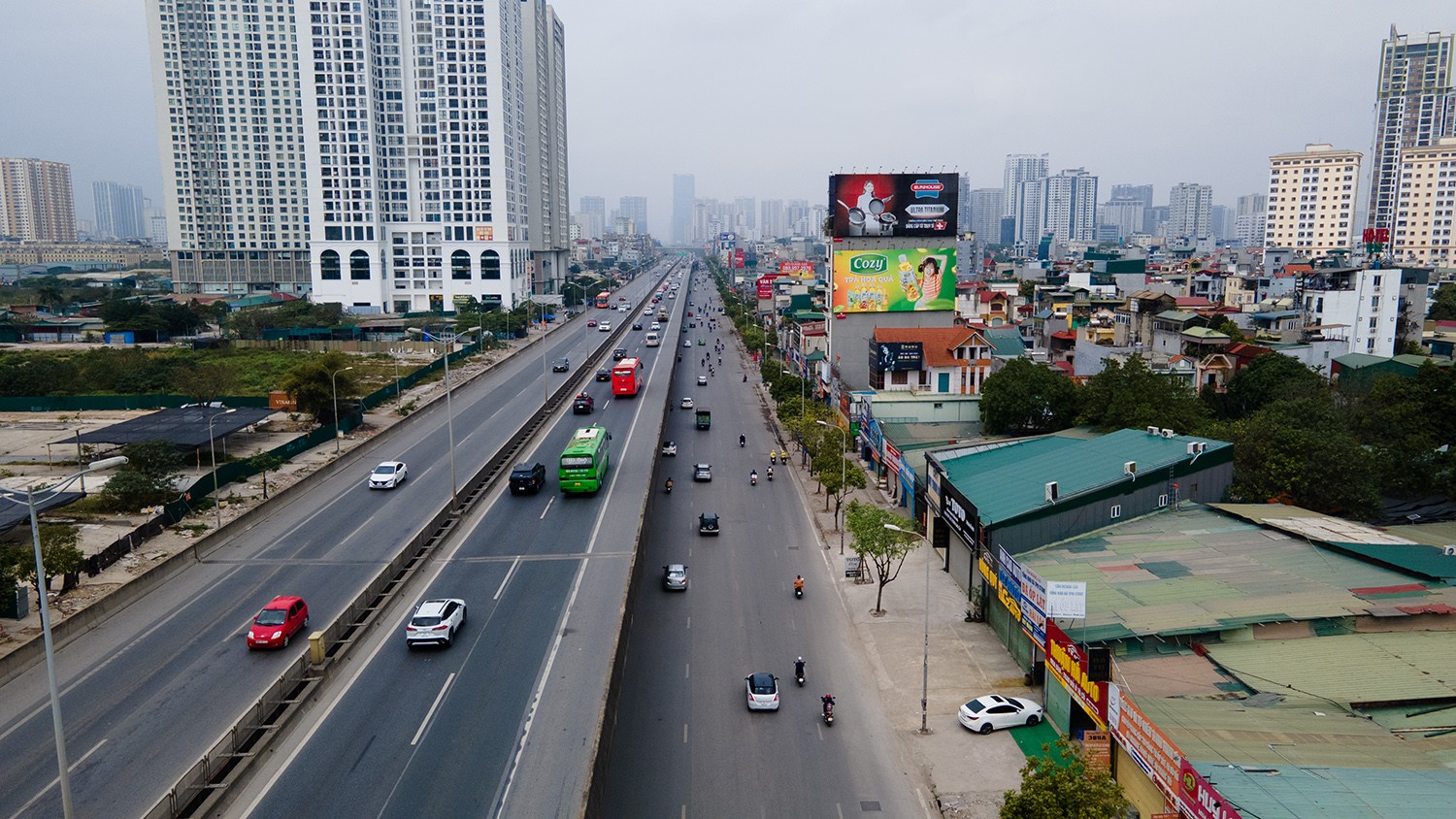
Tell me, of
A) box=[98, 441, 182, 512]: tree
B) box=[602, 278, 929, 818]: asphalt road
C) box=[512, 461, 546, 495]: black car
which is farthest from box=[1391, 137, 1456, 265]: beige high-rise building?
box=[98, 441, 182, 512]: tree

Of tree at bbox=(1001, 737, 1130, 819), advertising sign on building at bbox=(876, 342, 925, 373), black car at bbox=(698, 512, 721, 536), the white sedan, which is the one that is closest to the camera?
tree at bbox=(1001, 737, 1130, 819)

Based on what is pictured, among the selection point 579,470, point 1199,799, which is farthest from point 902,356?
point 1199,799

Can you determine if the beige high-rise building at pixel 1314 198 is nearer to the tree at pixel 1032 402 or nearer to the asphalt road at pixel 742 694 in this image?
the tree at pixel 1032 402

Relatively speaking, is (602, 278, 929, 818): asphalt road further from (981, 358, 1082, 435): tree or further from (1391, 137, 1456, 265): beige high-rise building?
(1391, 137, 1456, 265): beige high-rise building

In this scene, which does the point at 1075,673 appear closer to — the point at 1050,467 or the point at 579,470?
the point at 1050,467

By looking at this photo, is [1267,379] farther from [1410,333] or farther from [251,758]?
[251,758]

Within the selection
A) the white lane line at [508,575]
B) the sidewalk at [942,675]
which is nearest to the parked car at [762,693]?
the sidewalk at [942,675]

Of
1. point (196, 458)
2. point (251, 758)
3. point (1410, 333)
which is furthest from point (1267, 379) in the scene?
point (196, 458)
